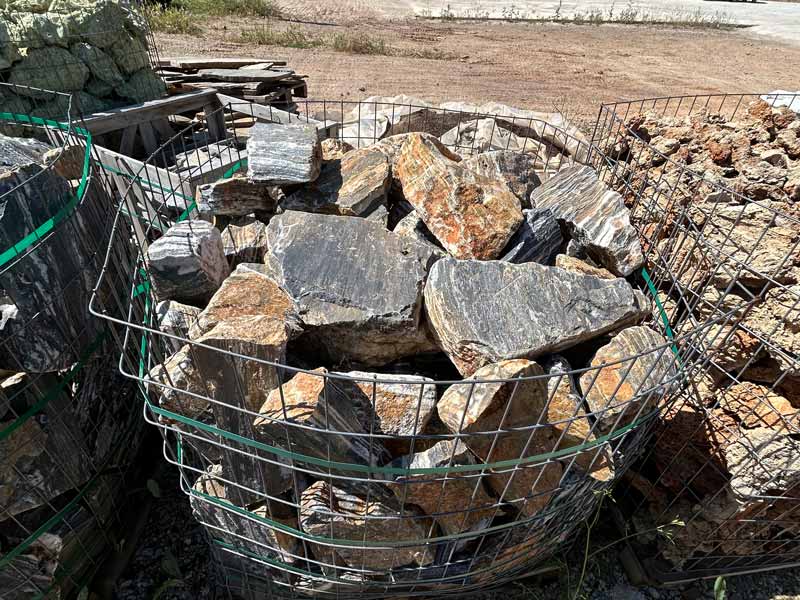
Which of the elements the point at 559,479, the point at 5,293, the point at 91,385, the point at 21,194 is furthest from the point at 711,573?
the point at 21,194

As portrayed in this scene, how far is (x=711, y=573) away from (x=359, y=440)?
7.03ft

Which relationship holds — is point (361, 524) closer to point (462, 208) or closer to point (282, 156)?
point (462, 208)

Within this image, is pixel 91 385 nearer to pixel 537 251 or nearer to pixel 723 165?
pixel 537 251

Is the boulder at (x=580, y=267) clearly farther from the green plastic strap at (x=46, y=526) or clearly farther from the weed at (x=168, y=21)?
the weed at (x=168, y=21)

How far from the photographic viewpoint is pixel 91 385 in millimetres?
2471

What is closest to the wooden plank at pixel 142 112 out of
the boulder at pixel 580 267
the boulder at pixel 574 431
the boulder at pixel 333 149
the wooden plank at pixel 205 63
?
the wooden plank at pixel 205 63

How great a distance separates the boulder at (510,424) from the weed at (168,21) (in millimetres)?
14566

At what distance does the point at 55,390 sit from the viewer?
221 centimetres

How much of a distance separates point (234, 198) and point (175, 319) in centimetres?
96

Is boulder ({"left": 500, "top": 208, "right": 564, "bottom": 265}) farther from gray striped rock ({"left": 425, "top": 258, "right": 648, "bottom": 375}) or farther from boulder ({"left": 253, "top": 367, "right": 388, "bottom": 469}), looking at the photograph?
boulder ({"left": 253, "top": 367, "right": 388, "bottom": 469})

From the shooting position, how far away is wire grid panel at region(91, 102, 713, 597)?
1727 millimetres

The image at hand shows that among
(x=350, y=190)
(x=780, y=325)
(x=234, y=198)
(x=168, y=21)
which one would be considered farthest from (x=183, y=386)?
(x=168, y=21)

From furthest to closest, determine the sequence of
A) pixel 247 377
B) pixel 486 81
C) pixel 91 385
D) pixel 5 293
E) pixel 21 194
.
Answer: pixel 486 81 → pixel 91 385 → pixel 21 194 → pixel 5 293 → pixel 247 377

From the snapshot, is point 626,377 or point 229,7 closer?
point 626,377
